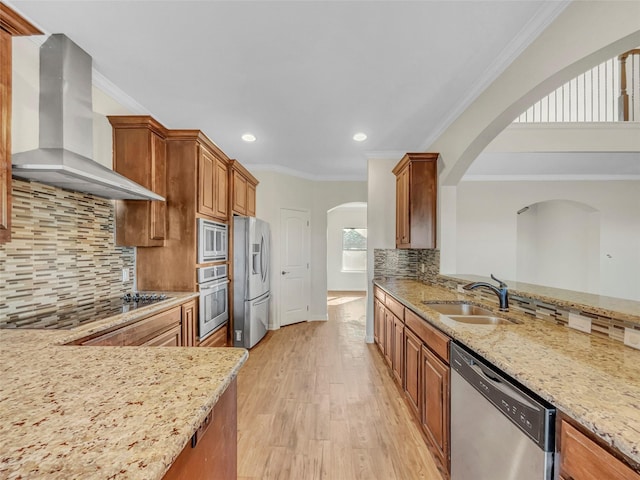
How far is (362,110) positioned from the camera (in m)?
2.79

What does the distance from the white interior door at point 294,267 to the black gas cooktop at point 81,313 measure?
2529 mm

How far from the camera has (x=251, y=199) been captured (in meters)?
4.45

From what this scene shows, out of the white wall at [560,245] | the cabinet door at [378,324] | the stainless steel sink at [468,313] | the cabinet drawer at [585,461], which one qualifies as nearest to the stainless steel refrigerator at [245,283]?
the cabinet door at [378,324]

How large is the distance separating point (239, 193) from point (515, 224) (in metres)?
4.68

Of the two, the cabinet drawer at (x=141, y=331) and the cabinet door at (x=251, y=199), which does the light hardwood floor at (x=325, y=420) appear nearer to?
the cabinet drawer at (x=141, y=331)

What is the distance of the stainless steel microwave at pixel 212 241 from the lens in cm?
283

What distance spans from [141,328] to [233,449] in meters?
1.26

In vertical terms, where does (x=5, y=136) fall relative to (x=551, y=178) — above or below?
below

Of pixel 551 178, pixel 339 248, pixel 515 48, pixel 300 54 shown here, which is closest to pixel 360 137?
pixel 300 54

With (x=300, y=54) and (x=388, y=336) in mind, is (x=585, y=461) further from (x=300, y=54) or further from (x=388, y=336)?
(x=300, y=54)

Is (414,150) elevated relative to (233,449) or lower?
elevated

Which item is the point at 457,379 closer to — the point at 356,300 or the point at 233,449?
the point at 233,449

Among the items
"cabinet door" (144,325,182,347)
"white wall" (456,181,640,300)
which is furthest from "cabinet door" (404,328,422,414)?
"white wall" (456,181,640,300)

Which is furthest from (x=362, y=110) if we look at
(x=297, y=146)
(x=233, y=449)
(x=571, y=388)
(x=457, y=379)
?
(x=233, y=449)
